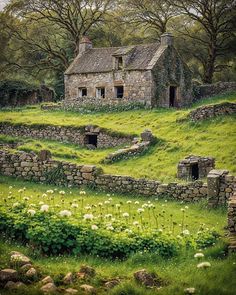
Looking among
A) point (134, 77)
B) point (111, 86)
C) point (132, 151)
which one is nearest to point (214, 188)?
point (132, 151)

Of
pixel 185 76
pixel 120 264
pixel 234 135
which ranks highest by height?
pixel 185 76

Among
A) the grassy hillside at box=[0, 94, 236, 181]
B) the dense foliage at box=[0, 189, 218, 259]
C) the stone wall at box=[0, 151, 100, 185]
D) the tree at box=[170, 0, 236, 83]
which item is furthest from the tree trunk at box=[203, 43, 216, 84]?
the dense foliage at box=[0, 189, 218, 259]

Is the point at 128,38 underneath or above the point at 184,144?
above

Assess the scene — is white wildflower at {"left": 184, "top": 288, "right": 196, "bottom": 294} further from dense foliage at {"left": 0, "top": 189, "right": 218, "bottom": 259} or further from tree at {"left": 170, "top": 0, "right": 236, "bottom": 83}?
tree at {"left": 170, "top": 0, "right": 236, "bottom": 83}

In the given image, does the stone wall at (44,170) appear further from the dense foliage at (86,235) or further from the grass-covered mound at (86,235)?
the dense foliage at (86,235)

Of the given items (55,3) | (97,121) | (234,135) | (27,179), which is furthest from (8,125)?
(55,3)

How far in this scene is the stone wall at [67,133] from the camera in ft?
94.7

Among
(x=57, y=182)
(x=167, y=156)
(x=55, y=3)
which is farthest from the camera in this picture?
(x=55, y=3)

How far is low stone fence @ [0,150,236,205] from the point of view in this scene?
1630 centimetres

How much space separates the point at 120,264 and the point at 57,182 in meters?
10.2

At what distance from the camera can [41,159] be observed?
66.7 feet

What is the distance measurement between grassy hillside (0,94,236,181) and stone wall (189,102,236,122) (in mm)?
549

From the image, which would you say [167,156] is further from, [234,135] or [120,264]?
[120,264]

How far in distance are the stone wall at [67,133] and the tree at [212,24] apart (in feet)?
71.8
